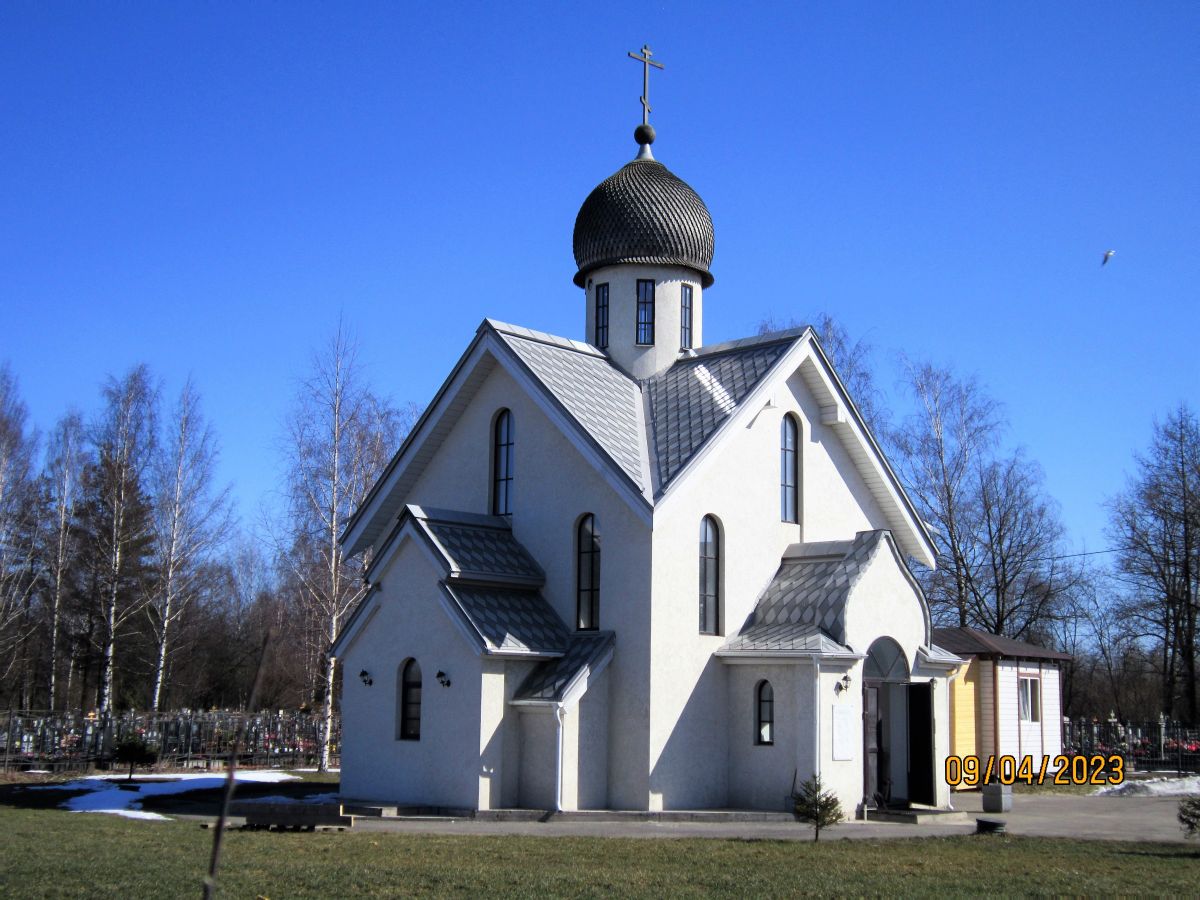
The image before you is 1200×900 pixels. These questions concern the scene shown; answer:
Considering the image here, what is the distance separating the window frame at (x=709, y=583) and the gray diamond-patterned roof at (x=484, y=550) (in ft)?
9.70

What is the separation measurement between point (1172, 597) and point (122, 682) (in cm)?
3903

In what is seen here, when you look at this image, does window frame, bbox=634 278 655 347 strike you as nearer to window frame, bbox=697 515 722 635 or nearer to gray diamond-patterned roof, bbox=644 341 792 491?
gray diamond-patterned roof, bbox=644 341 792 491

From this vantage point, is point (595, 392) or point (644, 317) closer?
point (595, 392)

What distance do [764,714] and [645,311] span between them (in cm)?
906

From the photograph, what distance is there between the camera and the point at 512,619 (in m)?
21.2

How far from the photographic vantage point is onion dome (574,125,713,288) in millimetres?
25969

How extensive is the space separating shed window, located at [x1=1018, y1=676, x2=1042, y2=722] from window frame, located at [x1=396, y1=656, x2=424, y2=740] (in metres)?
17.0

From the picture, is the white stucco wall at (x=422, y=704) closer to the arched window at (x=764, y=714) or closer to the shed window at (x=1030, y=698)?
the arched window at (x=764, y=714)

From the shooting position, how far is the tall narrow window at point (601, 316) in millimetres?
26297

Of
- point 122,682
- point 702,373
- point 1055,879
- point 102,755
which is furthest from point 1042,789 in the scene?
point 122,682

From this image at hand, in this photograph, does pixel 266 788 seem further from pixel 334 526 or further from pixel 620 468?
pixel 620 468

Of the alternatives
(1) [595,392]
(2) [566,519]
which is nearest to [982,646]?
(1) [595,392]

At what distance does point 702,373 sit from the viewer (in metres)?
24.4
